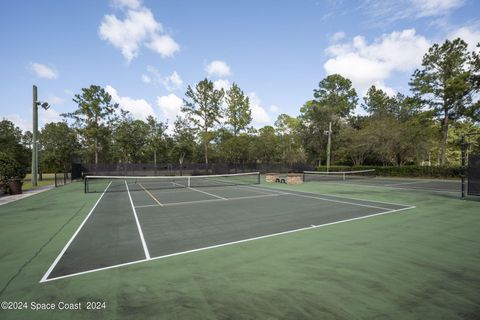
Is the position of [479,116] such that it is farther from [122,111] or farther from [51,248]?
[122,111]

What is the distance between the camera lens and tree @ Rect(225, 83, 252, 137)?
163 ft

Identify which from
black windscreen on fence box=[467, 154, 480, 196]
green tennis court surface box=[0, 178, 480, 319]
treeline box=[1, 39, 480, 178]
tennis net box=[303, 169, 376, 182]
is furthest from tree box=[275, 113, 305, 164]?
green tennis court surface box=[0, 178, 480, 319]

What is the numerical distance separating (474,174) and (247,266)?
47.4 ft

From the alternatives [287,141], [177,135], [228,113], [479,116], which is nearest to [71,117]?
[177,135]

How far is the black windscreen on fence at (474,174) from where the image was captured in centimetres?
1273

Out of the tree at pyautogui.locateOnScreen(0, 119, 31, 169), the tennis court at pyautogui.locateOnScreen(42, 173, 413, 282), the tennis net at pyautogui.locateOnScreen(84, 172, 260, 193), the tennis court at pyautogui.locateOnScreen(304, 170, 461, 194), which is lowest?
the tennis net at pyautogui.locateOnScreen(84, 172, 260, 193)

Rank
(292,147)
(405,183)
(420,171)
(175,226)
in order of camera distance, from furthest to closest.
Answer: (292,147) → (420,171) → (405,183) → (175,226)

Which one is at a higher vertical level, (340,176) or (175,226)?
(340,176)

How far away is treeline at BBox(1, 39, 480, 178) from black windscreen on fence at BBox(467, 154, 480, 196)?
2006 centimetres

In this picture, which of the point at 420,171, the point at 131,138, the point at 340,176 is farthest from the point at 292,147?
the point at 131,138

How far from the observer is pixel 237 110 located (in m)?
50.7

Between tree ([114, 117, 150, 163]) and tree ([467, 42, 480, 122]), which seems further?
tree ([114, 117, 150, 163])

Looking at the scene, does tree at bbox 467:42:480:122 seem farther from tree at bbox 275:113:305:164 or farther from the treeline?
tree at bbox 275:113:305:164

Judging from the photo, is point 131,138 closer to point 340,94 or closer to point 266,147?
point 266,147
